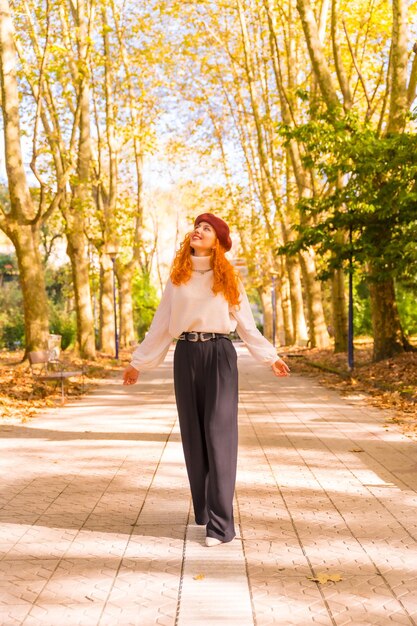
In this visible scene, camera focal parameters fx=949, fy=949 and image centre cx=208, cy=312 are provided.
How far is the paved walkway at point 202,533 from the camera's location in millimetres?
4656

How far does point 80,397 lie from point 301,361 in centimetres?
1136

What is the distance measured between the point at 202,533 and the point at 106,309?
98.7 feet

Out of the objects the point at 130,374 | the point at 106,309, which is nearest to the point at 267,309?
the point at 106,309

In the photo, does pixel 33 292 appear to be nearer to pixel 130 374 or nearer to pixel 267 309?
pixel 130 374

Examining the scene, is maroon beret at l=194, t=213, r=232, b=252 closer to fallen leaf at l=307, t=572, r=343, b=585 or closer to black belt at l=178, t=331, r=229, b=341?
black belt at l=178, t=331, r=229, b=341

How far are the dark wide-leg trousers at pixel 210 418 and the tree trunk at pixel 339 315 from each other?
69.9 ft

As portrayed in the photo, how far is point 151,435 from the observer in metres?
11.8

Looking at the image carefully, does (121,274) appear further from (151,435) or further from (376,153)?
(151,435)

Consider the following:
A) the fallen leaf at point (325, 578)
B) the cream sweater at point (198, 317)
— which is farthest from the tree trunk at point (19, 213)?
the fallen leaf at point (325, 578)

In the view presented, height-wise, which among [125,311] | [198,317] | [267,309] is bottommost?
[198,317]

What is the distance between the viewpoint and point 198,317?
20.3ft

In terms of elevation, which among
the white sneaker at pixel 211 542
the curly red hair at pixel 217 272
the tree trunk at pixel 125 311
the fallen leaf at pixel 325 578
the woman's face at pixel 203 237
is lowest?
the fallen leaf at pixel 325 578

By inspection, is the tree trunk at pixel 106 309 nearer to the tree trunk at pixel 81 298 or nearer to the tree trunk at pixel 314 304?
the tree trunk at pixel 81 298

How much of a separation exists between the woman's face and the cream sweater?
0.27 feet
